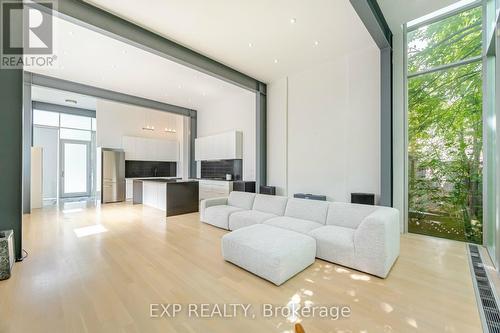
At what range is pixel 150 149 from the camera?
27.9ft

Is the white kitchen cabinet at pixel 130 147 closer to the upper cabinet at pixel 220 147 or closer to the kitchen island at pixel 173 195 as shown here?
the kitchen island at pixel 173 195

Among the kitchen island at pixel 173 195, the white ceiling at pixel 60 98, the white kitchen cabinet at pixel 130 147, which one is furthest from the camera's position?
the white kitchen cabinet at pixel 130 147

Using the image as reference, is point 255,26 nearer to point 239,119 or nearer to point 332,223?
point 332,223

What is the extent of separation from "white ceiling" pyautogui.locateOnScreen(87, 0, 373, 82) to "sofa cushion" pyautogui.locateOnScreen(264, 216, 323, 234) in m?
3.20

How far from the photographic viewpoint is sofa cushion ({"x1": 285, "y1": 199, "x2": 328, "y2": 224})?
131 inches

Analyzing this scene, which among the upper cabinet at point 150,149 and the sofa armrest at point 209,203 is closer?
the sofa armrest at point 209,203

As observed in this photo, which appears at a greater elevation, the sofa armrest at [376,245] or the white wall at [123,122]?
the white wall at [123,122]

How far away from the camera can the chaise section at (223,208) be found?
4.15 m

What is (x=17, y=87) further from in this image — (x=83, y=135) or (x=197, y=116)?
(x=83, y=135)

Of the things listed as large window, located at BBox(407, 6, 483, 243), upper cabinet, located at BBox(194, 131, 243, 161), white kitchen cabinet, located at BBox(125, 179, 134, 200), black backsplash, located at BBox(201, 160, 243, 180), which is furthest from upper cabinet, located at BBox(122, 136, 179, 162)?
large window, located at BBox(407, 6, 483, 243)

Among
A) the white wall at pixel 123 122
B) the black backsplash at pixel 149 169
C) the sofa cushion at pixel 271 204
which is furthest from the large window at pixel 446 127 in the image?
the black backsplash at pixel 149 169

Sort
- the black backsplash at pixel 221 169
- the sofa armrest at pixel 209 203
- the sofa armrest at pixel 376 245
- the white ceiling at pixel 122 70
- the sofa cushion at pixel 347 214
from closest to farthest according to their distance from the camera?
the sofa armrest at pixel 376 245, the sofa cushion at pixel 347 214, the white ceiling at pixel 122 70, the sofa armrest at pixel 209 203, the black backsplash at pixel 221 169

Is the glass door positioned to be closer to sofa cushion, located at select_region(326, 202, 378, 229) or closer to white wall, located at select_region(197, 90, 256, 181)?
white wall, located at select_region(197, 90, 256, 181)

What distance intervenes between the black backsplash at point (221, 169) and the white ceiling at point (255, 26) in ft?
11.0
